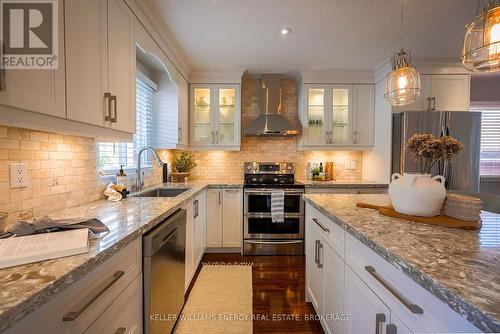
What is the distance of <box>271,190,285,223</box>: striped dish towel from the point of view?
312cm

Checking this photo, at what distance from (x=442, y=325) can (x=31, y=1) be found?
1.75m

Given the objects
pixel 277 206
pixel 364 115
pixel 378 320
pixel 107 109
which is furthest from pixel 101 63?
pixel 364 115

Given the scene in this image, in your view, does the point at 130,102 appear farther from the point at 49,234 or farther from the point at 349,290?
the point at 349,290

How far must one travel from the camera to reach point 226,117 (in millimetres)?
3527

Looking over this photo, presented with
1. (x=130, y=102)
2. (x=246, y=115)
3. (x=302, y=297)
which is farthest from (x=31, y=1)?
(x=246, y=115)

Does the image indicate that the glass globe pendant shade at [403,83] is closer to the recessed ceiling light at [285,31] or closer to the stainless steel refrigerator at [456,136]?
the recessed ceiling light at [285,31]

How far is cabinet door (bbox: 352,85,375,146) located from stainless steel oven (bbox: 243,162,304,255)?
1230mm

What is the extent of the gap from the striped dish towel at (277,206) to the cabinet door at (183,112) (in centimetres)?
140

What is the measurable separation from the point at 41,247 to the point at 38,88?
600mm

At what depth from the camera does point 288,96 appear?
12.7 feet

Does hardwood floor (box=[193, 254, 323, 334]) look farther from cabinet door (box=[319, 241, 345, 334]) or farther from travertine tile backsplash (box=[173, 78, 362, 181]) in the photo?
travertine tile backsplash (box=[173, 78, 362, 181])

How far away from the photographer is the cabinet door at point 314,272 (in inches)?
67.4

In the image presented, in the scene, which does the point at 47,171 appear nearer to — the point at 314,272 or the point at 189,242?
the point at 189,242

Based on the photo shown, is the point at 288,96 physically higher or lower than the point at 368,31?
lower
